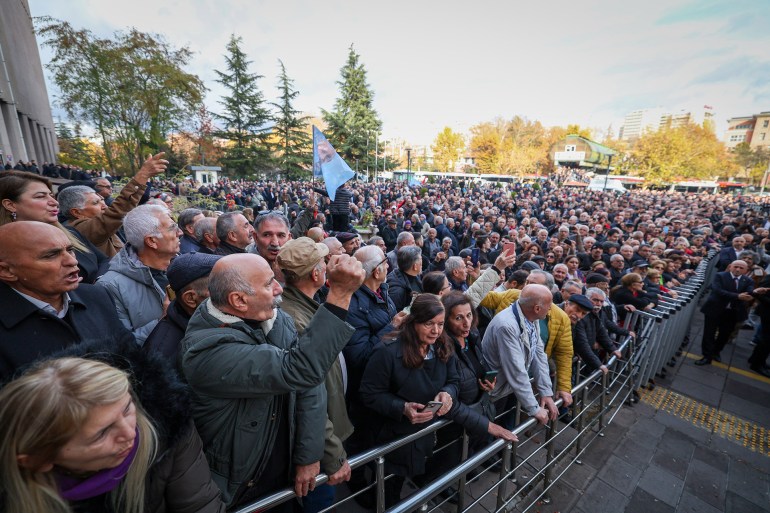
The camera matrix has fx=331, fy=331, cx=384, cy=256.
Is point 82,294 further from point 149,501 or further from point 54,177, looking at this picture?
point 54,177

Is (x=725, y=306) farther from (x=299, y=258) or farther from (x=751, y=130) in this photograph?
(x=751, y=130)

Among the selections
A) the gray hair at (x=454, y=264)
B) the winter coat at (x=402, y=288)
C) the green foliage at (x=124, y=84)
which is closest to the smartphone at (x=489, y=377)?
the winter coat at (x=402, y=288)

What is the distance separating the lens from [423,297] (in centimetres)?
257

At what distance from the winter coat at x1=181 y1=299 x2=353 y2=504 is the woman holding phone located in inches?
30.1

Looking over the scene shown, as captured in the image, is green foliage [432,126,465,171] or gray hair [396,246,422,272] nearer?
gray hair [396,246,422,272]

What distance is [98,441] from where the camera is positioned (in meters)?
1.03

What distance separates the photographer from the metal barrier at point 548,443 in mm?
2170

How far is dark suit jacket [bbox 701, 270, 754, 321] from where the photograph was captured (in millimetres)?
6461

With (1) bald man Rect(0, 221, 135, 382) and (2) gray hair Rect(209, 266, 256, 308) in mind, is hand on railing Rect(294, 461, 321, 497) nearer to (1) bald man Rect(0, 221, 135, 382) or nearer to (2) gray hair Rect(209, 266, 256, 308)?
(2) gray hair Rect(209, 266, 256, 308)

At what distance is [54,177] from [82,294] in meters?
24.2

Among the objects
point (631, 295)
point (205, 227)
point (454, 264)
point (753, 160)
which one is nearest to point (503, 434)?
point (454, 264)

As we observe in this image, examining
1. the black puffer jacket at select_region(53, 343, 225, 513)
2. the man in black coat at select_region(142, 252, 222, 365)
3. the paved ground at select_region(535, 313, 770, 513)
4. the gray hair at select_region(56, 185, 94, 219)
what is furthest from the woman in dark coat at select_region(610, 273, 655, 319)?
the gray hair at select_region(56, 185, 94, 219)

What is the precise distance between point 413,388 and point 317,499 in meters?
0.96

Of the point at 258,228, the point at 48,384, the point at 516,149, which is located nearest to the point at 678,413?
the point at 258,228
